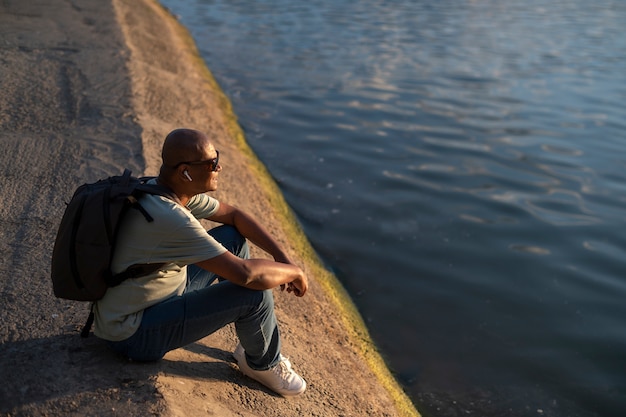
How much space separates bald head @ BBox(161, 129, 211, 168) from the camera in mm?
3244

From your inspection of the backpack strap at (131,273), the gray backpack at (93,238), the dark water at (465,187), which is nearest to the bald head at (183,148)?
the gray backpack at (93,238)

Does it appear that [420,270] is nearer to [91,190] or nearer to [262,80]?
[91,190]

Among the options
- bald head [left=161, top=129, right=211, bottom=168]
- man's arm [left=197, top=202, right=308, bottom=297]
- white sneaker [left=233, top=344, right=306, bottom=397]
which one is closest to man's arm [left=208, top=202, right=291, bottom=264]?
man's arm [left=197, top=202, right=308, bottom=297]

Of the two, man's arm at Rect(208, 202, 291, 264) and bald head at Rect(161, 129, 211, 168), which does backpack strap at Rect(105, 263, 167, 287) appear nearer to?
bald head at Rect(161, 129, 211, 168)

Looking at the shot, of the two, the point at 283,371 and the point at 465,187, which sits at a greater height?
the point at 283,371

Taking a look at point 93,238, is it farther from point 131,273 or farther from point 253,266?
point 253,266

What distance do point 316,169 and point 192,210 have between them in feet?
17.6

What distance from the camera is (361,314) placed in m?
6.00

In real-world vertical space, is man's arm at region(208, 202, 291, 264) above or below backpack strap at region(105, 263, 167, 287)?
below

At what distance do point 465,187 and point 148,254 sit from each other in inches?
231

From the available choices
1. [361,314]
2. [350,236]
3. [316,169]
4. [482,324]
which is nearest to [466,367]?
[482,324]

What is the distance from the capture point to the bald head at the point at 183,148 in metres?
3.24

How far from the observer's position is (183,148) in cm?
324

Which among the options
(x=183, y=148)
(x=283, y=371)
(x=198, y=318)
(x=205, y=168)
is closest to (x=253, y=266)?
(x=198, y=318)
